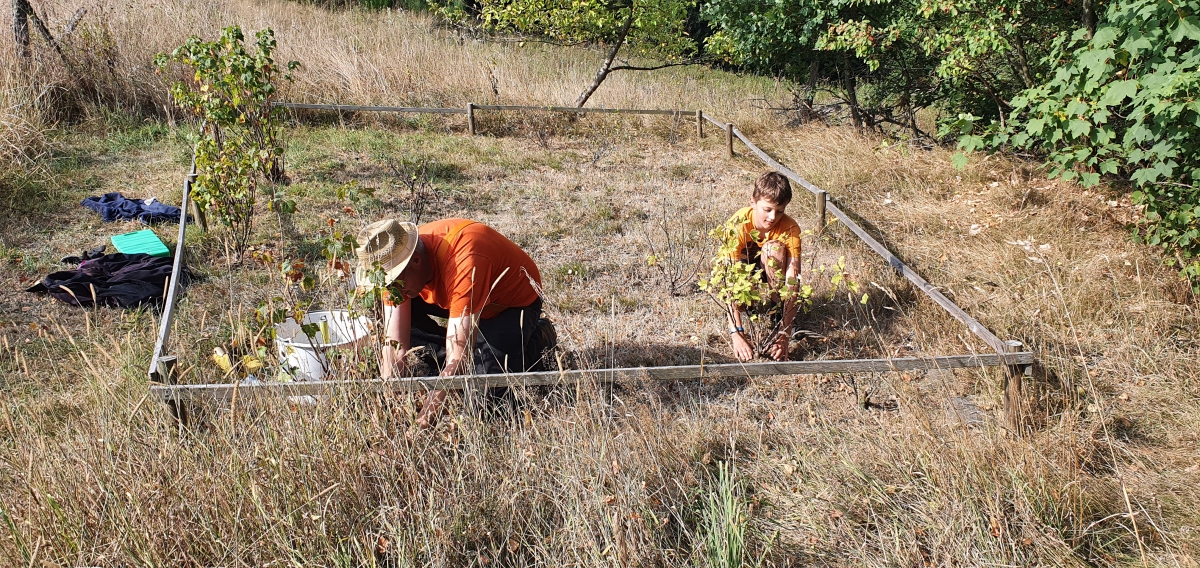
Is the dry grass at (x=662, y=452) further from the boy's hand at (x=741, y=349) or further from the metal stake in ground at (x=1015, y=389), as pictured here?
the boy's hand at (x=741, y=349)

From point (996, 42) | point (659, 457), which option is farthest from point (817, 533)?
point (996, 42)

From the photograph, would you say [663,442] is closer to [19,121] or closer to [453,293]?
[453,293]

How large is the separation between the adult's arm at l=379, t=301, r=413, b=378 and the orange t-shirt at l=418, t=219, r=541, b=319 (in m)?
0.19

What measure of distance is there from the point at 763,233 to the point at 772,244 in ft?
0.46

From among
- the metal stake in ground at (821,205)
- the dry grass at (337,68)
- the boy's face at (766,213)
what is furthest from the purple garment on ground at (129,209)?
the metal stake in ground at (821,205)

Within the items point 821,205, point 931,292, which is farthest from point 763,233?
point 821,205

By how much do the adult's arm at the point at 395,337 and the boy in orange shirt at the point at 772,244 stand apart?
1.66 m

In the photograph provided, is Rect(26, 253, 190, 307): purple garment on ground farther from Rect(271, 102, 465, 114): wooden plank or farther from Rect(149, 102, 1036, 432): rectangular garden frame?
Rect(271, 102, 465, 114): wooden plank

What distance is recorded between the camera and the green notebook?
532 centimetres

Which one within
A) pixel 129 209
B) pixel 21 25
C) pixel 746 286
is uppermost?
pixel 21 25

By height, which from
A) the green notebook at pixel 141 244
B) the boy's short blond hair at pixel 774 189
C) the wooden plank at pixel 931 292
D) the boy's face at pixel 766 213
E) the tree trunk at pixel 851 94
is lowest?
the green notebook at pixel 141 244

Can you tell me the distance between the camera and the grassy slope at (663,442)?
2.46 m

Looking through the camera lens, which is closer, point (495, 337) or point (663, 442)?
point (663, 442)

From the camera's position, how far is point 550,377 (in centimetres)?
310
